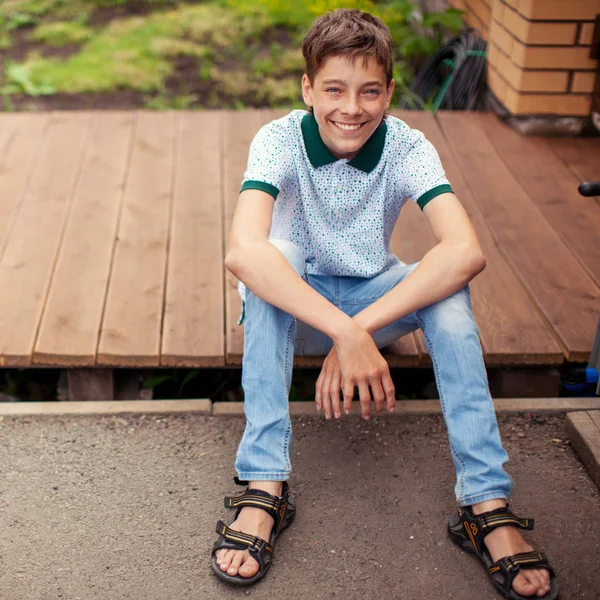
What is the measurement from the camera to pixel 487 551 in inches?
78.4

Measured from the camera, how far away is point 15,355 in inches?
Result: 103

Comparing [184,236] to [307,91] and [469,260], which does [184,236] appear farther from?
[469,260]

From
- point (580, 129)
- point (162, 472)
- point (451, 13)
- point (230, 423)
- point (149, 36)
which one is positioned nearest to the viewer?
point (162, 472)

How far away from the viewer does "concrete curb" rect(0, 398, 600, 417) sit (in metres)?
2.56

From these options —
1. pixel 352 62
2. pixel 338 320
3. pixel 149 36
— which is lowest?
→ pixel 149 36

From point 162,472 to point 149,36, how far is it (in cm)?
455

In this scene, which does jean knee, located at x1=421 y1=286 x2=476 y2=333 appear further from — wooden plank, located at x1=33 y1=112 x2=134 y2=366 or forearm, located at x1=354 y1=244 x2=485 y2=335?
wooden plank, located at x1=33 y1=112 x2=134 y2=366

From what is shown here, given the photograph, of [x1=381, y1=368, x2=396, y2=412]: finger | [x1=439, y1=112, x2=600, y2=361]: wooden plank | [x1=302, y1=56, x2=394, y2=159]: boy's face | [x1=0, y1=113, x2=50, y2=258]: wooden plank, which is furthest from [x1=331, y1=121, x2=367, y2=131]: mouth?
[x1=0, y1=113, x2=50, y2=258]: wooden plank

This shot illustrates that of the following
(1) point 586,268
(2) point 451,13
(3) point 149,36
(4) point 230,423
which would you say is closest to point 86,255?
(4) point 230,423

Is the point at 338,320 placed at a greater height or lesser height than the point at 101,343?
greater

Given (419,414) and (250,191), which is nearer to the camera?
(250,191)

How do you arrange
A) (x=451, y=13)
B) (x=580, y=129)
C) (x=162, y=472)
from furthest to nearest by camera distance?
1. (x=451, y=13)
2. (x=580, y=129)
3. (x=162, y=472)

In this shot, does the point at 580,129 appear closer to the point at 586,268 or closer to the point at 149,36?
the point at 586,268

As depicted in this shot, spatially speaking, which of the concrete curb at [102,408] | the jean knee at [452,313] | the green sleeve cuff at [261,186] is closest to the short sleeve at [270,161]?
the green sleeve cuff at [261,186]
